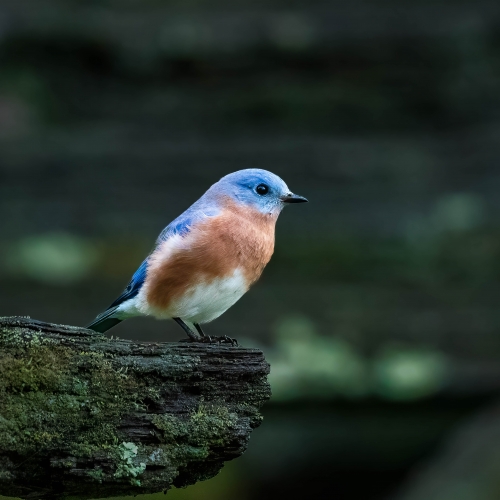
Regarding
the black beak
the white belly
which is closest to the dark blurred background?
the black beak

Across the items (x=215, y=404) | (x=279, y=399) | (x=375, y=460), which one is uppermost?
(x=279, y=399)

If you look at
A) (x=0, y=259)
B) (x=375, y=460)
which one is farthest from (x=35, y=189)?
(x=375, y=460)

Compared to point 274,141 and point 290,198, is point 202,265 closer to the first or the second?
point 290,198

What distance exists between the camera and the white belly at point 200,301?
13.9 feet

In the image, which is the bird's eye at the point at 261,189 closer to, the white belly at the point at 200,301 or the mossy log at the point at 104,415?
the white belly at the point at 200,301

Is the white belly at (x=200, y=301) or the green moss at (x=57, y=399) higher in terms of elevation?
the white belly at (x=200, y=301)

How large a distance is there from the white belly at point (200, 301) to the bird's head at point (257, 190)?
57cm

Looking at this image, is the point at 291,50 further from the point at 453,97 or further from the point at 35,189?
the point at 35,189

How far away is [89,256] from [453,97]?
483 centimetres

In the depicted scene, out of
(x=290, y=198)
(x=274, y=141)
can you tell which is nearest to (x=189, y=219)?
(x=290, y=198)

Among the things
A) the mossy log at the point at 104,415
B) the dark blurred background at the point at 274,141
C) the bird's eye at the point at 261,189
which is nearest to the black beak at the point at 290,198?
the bird's eye at the point at 261,189

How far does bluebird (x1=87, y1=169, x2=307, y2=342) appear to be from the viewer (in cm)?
425

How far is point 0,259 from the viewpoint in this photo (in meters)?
8.16

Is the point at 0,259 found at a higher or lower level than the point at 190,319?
higher
